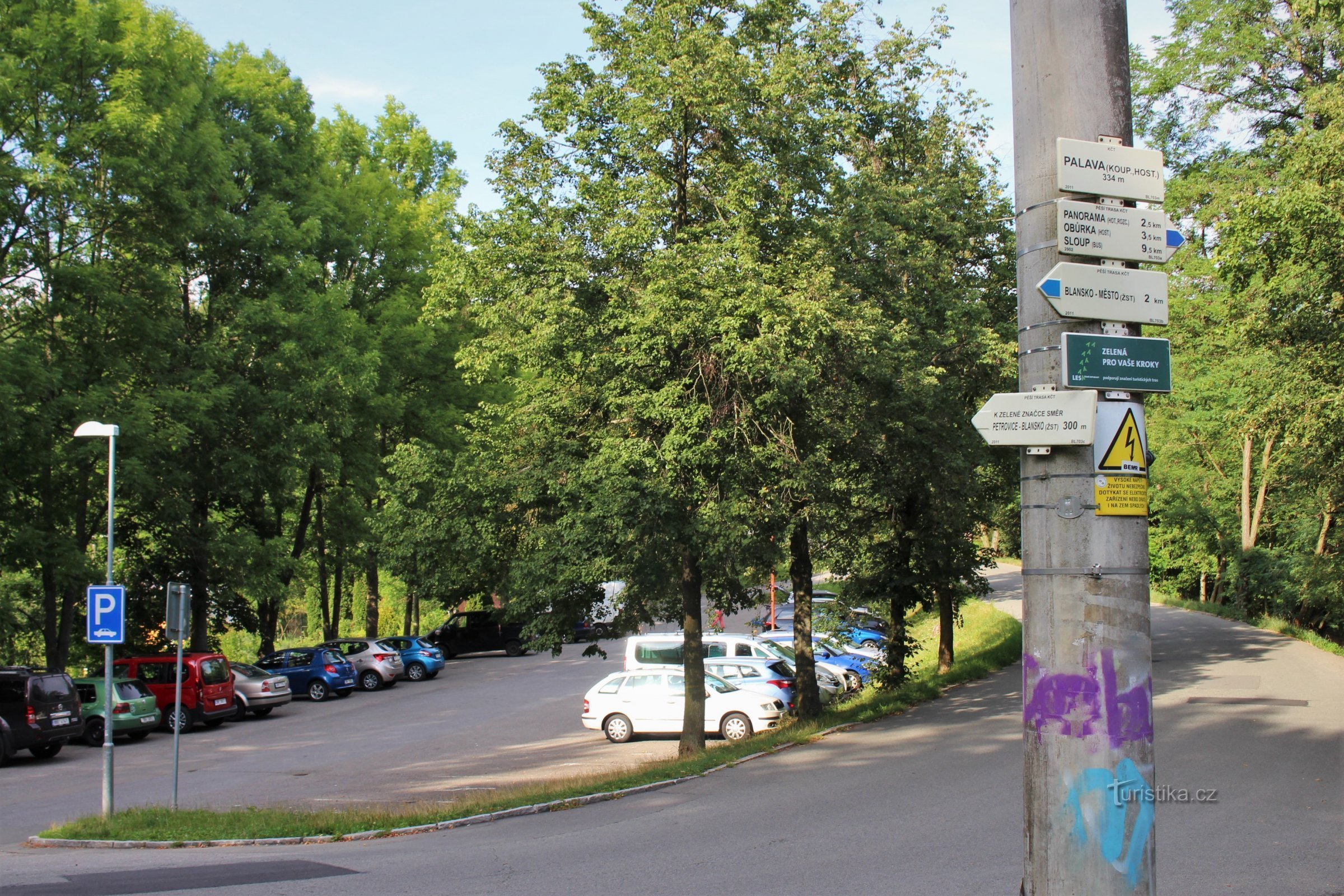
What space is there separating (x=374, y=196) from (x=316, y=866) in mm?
31729

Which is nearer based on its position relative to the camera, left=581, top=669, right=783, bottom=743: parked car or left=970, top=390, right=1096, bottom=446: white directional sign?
left=970, top=390, right=1096, bottom=446: white directional sign

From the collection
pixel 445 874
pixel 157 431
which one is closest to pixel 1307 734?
pixel 445 874

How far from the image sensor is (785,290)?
47.9 feet

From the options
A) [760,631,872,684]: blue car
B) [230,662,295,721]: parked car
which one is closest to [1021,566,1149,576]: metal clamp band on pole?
[760,631,872,684]: blue car

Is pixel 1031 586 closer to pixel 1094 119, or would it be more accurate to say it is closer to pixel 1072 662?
pixel 1072 662

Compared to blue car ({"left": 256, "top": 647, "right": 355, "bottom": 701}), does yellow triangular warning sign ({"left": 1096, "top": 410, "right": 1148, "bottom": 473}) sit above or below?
above

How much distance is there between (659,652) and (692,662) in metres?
6.80

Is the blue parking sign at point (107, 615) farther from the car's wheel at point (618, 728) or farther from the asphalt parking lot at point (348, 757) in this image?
the car's wheel at point (618, 728)

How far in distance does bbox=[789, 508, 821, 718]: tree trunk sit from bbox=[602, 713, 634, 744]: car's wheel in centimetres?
358

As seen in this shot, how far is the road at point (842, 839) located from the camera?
8.41 metres

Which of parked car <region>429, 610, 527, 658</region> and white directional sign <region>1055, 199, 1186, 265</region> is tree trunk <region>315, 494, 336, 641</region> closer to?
parked car <region>429, 610, 527, 658</region>

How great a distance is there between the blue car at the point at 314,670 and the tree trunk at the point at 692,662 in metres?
17.2

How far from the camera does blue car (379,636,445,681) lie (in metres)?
34.7

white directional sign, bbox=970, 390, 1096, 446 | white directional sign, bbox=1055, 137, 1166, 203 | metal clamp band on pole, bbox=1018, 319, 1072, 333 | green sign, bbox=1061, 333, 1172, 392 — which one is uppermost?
white directional sign, bbox=1055, 137, 1166, 203
